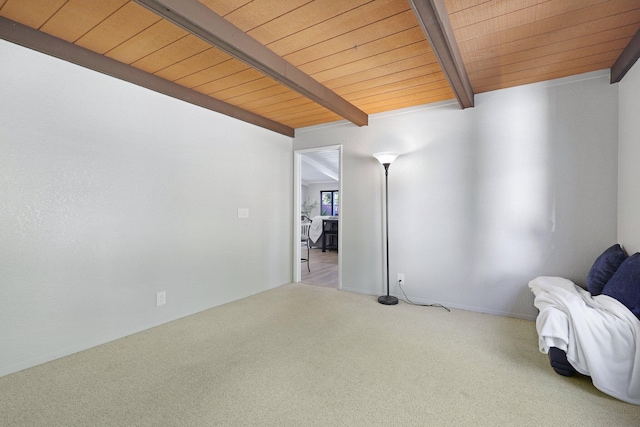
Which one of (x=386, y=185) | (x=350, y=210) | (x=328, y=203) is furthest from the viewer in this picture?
(x=328, y=203)

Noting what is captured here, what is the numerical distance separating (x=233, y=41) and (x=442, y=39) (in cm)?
132

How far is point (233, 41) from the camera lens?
1961 mm

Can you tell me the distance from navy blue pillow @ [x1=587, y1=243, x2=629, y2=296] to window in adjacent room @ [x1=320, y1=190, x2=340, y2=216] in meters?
8.45

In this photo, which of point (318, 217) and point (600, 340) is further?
point (318, 217)

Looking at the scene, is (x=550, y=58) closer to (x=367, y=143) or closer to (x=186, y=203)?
(x=367, y=143)

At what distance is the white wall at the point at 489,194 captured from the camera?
271 centimetres

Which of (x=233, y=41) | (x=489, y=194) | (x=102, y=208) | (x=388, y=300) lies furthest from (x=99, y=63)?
(x=489, y=194)

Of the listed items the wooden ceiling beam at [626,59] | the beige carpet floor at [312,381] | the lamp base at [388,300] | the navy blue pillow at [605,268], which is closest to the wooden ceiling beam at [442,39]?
the wooden ceiling beam at [626,59]

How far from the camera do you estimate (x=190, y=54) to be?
2.34 m

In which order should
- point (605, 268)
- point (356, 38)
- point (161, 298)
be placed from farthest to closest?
1. point (161, 298)
2. point (605, 268)
3. point (356, 38)

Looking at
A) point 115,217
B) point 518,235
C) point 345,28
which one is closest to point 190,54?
point 345,28

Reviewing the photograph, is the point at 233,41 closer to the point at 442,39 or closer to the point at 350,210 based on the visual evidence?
the point at 442,39

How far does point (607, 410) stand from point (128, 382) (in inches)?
108

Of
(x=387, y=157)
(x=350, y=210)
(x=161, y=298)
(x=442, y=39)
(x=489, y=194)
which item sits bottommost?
(x=161, y=298)
